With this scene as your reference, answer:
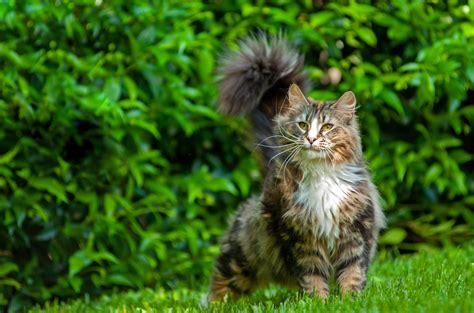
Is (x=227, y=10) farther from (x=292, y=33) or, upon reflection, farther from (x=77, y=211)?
(x=77, y=211)

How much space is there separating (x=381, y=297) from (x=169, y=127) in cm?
315

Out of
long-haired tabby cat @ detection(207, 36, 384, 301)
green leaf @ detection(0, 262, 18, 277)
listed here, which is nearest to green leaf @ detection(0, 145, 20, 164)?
green leaf @ detection(0, 262, 18, 277)

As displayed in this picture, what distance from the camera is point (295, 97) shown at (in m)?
5.37

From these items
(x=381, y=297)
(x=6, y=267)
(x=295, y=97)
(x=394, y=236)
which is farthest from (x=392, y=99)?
(x=6, y=267)

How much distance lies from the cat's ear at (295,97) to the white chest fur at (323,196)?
0.42 m

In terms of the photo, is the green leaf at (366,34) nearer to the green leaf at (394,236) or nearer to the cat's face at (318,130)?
the green leaf at (394,236)

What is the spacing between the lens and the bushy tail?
5.76 m

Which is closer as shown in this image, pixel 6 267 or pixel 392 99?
pixel 6 267

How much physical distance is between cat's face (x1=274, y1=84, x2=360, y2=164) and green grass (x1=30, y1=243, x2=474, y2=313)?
2.56 ft

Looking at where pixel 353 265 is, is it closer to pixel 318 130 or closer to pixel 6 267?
pixel 318 130

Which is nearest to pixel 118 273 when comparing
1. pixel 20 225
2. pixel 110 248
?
pixel 110 248

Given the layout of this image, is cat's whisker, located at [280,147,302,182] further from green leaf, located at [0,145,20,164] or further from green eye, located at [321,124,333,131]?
green leaf, located at [0,145,20,164]

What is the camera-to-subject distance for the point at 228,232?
607cm

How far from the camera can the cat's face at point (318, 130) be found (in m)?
5.09
